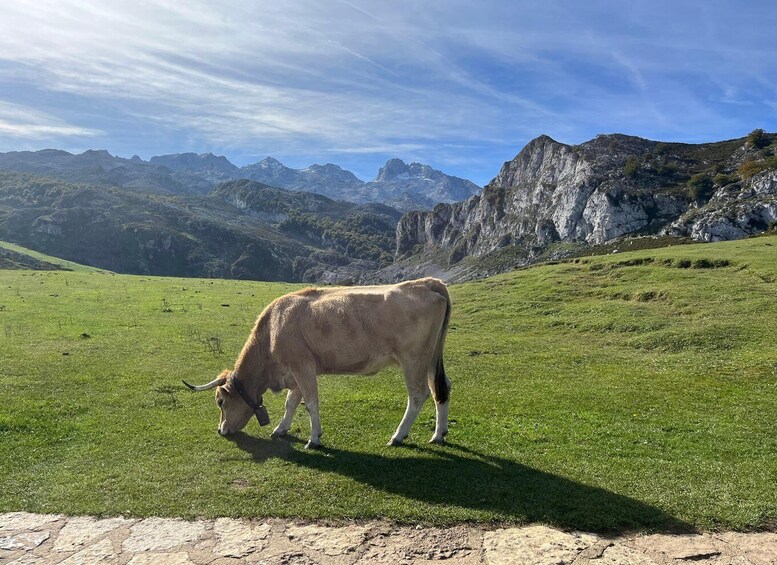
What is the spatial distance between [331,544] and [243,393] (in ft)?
18.7

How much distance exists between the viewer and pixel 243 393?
521 inches

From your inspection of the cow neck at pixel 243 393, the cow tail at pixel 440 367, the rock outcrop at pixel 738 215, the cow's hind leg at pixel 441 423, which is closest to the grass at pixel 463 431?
the cow's hind leg at pixel 441 423

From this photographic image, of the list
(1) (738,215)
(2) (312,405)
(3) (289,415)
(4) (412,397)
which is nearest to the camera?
(2) (312,405)

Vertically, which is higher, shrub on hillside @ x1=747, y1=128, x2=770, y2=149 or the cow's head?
shrub on hillside @ x1=747, y1=128, x2=770, y2=149

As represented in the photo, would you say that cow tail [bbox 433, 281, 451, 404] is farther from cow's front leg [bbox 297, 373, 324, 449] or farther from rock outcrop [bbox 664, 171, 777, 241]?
rock outcrop [bbox 664, 171, 777, 241]

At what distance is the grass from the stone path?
0.39 m

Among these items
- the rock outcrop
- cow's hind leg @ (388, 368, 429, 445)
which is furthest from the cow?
the rock outcrop

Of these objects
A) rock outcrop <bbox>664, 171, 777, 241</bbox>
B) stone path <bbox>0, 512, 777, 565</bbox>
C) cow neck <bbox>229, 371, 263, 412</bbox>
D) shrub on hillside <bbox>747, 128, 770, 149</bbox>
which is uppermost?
shrub on hillside <bbox>747, 128, 770, 149</bbox>

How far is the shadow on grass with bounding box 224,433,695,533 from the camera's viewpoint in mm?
9133

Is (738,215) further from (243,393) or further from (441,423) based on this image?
(243,393)

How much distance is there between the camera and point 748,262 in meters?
40.4

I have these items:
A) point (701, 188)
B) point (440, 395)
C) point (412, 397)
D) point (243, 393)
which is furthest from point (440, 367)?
point (701, 188)

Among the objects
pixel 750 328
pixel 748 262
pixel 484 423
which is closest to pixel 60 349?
pixel 484 423

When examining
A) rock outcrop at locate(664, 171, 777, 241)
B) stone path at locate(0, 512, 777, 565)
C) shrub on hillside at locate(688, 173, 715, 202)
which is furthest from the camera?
shrub on hillside at locate(688, 173, 715, 202)
